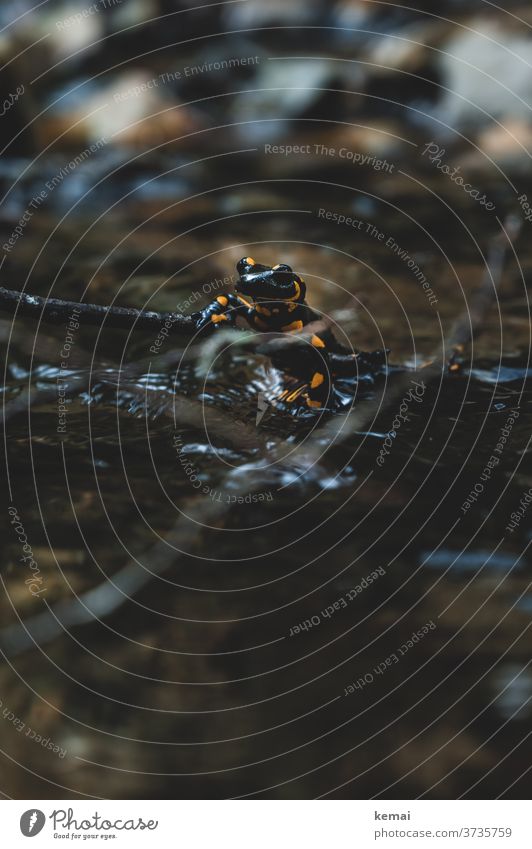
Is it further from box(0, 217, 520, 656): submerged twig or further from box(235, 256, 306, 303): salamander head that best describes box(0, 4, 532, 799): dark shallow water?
box(235, 256, 306, 303): salamander head

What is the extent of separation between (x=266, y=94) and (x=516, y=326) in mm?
2480

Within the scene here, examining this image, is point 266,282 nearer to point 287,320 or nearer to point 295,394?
point 287,320

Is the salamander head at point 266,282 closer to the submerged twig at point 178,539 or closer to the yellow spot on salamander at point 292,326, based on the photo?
the yellow spot on salamander at point 292,326

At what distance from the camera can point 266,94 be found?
13.5ft

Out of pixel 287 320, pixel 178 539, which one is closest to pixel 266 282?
pixel 287 320

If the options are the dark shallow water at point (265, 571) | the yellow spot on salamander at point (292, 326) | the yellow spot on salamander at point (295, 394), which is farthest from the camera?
the yellow spot on salamander at point (295, 394)

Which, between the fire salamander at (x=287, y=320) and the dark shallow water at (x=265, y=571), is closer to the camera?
the dark shallow water at (x=265, y=571)

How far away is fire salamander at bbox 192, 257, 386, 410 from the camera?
130 centimetres

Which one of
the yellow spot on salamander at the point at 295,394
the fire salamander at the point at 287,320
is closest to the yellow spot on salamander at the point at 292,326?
the fire salamander at the point at 287,320

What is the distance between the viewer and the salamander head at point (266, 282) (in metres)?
1.30

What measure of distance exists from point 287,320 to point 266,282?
0.37ft

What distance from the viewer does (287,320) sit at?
4.61 feet

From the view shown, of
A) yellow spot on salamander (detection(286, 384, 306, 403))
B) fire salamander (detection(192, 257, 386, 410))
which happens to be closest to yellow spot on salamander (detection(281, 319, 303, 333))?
fire salamander (detection(192, 257, 386, 410))

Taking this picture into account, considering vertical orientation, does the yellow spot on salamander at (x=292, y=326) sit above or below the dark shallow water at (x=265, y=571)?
above
